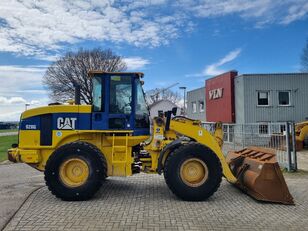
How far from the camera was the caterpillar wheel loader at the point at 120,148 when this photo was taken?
801 cm

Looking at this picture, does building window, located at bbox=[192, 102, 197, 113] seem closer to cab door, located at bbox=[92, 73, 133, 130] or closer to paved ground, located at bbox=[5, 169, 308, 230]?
paved ground, located at bbox=[5, 169, 308, 230]

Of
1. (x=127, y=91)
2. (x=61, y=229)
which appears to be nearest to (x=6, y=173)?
(x=127, y=91)

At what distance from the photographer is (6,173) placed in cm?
1259

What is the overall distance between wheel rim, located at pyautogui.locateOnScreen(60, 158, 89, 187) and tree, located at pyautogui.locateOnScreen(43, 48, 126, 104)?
112 feet

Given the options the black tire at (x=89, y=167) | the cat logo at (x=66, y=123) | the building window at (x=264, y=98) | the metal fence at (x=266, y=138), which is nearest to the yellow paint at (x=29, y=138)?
the cat logo at (x=66, y=123)

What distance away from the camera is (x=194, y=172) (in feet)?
26.7

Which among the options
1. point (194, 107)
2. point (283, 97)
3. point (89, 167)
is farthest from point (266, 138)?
point (194, 107)

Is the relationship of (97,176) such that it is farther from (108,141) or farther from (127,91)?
(127,91)

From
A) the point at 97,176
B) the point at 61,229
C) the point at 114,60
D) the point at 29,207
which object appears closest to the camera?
the point at 61,229

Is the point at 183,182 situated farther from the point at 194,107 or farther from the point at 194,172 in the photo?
the point at 194,107

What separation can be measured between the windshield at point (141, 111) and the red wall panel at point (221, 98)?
19557mm

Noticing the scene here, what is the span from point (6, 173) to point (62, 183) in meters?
5.51

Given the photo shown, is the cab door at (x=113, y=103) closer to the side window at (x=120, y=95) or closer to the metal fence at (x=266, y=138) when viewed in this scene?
the side window at (x=120, y=95)

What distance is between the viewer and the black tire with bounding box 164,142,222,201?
26.1ft
